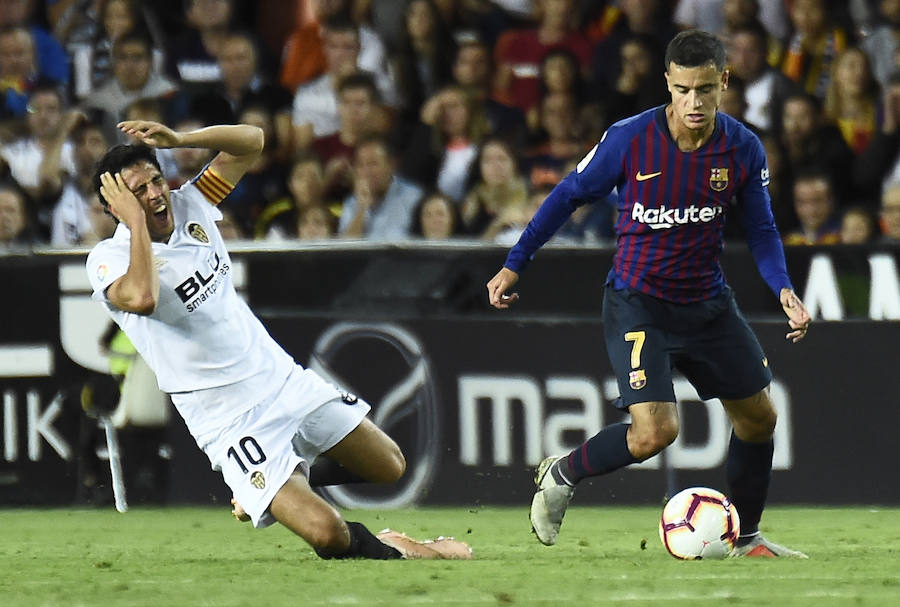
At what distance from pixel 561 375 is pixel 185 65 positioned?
190 inches

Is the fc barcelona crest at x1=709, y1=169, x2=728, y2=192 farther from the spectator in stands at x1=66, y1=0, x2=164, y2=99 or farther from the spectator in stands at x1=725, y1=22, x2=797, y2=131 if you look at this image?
the spectator in stands at x1=66, y1=0, x2=164, y2=99

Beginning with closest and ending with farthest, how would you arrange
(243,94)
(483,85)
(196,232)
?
(196,232) → (483,85) → (243,94)

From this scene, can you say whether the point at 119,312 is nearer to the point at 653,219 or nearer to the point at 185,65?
the point at 653,219

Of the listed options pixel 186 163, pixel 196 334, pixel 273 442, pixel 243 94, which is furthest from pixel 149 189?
pixel 243 94

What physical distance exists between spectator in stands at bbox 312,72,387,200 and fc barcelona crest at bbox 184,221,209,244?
4846 mm

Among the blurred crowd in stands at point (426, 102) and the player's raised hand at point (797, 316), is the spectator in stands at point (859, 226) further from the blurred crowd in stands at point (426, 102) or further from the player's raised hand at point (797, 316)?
the player's raised hand at point (797, 316)

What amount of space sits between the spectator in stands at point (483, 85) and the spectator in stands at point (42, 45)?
320 cm

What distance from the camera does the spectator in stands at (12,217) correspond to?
37.0 feet

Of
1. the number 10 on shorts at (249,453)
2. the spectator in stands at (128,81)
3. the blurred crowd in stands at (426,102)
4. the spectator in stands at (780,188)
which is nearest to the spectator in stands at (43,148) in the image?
the blurred crowd in stands at (426,102)

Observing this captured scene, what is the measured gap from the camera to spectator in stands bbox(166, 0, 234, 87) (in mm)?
13172

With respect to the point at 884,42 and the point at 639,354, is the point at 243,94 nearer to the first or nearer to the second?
the point at 884,42

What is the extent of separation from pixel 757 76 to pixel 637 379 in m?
5.41

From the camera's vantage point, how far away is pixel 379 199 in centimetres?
1154

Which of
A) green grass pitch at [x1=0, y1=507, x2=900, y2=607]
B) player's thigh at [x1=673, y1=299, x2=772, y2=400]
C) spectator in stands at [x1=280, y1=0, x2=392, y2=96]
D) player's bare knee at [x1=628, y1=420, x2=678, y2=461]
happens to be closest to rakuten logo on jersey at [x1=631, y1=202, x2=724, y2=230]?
player's thigh at [x1=673, y1=299, x2=772, y2=400]
